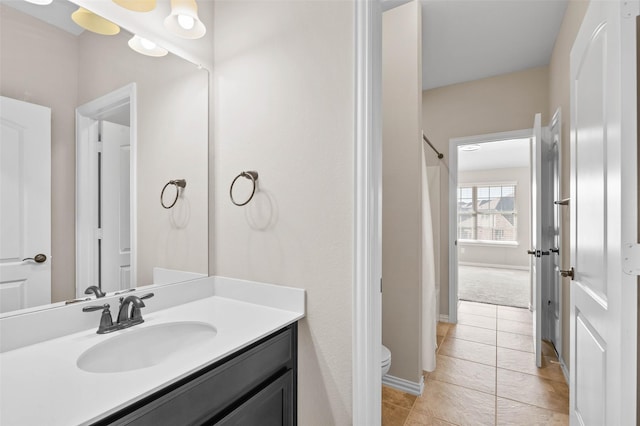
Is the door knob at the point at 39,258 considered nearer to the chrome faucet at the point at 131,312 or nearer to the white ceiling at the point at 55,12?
the chrome faucet at the point at 131,312

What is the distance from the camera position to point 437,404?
1964 millimetres

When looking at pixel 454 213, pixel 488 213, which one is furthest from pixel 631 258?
pixel 488 213

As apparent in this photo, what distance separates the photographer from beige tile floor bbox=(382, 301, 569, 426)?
1843 millimetres

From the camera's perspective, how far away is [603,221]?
107 cm

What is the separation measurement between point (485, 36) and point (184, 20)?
253cm

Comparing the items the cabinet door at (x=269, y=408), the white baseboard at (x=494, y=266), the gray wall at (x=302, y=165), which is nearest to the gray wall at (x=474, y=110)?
the gray wall at (x=302, y=165)

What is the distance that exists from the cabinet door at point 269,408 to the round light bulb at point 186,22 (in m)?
1.53

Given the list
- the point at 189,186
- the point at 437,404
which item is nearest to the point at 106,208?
the point at 189,186

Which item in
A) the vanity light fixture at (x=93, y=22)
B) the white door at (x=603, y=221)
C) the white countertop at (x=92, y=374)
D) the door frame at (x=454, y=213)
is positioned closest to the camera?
the white countertop at (x=92, y=374)

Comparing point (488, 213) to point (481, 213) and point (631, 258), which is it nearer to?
point (481, 213)

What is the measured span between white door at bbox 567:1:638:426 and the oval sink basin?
1316 millimetres

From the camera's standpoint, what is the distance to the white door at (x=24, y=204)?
3.13ft

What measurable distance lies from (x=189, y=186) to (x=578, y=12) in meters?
2.60

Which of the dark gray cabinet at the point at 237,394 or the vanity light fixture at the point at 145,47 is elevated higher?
the vanity light fixture at the point at 145,47
